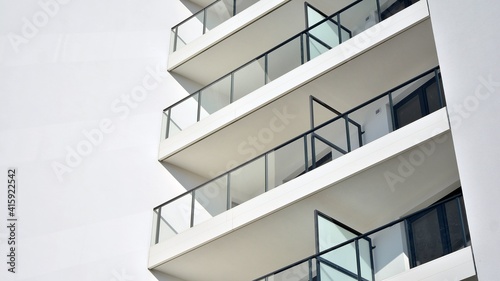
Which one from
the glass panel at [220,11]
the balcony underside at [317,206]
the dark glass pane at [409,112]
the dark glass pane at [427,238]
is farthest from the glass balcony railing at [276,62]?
the dark glass pane at [427,238]

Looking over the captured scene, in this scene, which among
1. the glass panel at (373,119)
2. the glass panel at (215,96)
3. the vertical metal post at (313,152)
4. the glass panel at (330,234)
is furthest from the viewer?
the glass panel at (215,96)

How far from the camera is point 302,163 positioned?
11930 millimetres

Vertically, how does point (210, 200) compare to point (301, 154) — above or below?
below

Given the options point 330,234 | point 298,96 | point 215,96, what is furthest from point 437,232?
point 215,96

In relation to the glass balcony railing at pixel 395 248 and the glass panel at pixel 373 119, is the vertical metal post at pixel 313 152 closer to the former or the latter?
the glass panel at pixel 373 119

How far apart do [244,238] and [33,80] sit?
173 inches

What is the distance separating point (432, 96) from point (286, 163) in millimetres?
2447

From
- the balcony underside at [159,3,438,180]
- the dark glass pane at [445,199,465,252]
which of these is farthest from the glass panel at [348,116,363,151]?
the dark glass pane at [445,199,465,252]

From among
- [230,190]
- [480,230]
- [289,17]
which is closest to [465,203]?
[480,230]

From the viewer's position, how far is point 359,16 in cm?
1349

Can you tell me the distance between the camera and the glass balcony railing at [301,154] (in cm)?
1165

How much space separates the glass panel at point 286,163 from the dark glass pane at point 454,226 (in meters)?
3.04

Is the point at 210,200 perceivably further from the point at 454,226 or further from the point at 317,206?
the point at 454,226

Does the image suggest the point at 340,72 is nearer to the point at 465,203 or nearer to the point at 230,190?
the point at 230,190
